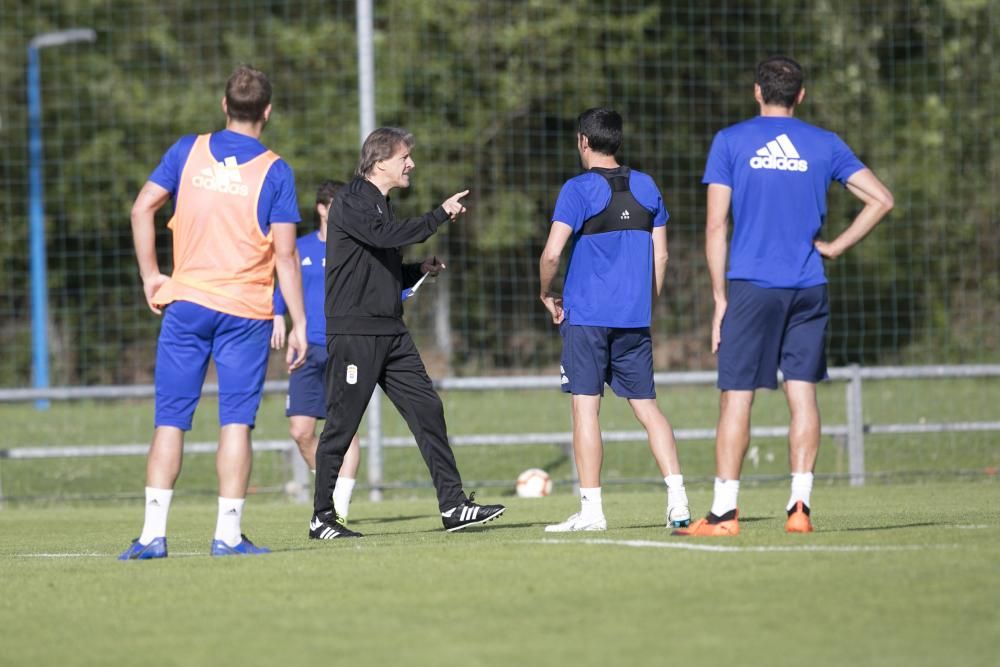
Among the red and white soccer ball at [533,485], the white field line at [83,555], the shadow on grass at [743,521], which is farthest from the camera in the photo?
the red and white soccer ball at [533,485]

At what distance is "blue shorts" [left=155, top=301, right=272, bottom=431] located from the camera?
7520 millimetres

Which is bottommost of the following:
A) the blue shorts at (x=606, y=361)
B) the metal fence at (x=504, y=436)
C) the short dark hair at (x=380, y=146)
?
the metal fence at (x=504, y=436)

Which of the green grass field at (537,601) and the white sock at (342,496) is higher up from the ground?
the green grass field at (537,601)

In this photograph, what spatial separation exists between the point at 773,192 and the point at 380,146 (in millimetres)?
2392

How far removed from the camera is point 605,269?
28.3 ft

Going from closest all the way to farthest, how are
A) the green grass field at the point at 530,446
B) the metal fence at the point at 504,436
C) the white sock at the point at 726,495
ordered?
the white sock at the point at 726,495
the metal fence at the point at 504,436
the green grass field at the point at 530,446

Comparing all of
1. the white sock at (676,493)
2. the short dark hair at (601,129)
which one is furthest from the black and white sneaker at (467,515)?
the short dark hair at (601,129)

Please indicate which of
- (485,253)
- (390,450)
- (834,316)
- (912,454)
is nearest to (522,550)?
(912,454)

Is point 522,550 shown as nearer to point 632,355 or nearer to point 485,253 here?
point 632,355

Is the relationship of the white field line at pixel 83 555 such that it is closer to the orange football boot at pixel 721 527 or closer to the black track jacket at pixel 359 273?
the black track jacket at pixel 359 273

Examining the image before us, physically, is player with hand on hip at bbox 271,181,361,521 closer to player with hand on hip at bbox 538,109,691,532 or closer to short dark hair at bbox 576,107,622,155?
player with hand on hip at bbox 538,109,691,532

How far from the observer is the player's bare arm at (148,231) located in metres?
7.55

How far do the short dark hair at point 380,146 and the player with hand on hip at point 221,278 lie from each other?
4.36ft

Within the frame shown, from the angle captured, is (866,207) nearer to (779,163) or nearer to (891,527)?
(779,163)
